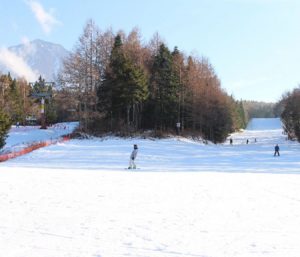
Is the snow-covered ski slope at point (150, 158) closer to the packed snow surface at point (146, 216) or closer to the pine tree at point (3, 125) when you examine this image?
the pine tree at point (3, 125)

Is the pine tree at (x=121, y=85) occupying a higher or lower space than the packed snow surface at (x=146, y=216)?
higher

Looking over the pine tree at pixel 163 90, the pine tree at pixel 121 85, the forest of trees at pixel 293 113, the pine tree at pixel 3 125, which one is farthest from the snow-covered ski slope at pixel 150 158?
the forest of trees at pixel 293 113

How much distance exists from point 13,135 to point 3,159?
28.1 m

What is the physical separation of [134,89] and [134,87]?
256mm

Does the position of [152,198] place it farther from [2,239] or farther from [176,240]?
[2,239]

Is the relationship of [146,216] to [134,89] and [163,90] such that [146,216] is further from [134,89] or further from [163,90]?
[163,90]

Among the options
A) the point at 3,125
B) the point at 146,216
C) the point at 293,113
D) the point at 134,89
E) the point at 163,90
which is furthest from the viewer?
the point at 293,113

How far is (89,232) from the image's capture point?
9812 millimetres

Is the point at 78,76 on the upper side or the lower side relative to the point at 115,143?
upper

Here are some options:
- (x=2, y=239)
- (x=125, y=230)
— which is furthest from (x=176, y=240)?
(x=2, y=239)

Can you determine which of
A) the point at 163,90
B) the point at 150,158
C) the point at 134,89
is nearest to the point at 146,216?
the point at 150,158

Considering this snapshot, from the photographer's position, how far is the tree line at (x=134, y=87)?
5331 cm

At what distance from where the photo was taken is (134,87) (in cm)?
5275

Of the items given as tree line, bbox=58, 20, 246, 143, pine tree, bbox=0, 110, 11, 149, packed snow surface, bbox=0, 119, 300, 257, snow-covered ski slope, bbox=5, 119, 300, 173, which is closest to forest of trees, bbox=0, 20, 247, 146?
tree line, bbox=58, 20, 246, 143
